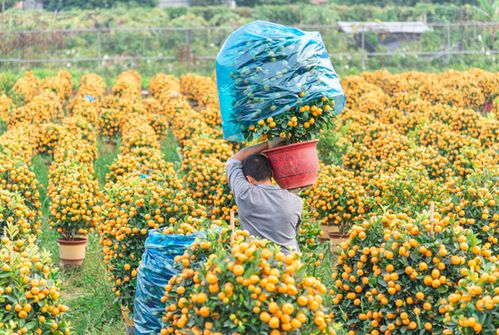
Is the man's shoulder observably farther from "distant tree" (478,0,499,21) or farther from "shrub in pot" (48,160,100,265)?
"distant tree" (478,0,499,21)

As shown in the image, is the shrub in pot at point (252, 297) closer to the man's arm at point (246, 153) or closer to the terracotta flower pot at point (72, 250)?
the man's arm at point (246, 153)

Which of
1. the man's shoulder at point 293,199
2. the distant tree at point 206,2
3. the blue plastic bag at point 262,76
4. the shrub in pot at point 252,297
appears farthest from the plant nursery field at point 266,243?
the distant tree at point 206,2

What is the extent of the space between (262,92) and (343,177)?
9.87 feet

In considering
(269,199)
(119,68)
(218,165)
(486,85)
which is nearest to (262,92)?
(269,199)

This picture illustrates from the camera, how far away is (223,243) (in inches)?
166

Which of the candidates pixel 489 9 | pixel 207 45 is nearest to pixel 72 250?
pixel 489 9

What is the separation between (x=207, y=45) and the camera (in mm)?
32438

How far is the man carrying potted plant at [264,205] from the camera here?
206 inches

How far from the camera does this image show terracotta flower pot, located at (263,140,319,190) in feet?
17.9

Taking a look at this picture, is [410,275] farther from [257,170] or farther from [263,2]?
[263,2]

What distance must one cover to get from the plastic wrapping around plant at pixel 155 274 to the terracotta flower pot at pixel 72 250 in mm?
3013

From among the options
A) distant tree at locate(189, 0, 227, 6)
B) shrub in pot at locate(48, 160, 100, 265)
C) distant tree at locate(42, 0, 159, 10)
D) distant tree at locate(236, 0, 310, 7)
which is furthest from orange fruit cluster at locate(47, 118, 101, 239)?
distant tree at locate(189, 0, 227, 6)

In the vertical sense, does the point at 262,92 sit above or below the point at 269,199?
above

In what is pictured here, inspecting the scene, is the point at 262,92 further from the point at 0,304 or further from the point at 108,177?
the point at 108,177
